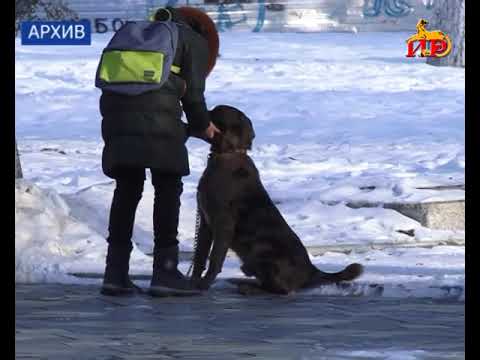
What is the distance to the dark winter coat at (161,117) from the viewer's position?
7.21 m

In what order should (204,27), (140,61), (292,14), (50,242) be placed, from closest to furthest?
(140,61) → (204,27) → (50,242) → (292,14)

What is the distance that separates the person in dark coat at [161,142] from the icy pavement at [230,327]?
0.64ft

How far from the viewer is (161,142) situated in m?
7.23

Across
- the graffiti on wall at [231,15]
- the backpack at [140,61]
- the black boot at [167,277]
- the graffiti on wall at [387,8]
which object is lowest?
the graffiti on wall at [231,15]

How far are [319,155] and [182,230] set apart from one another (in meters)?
5.13

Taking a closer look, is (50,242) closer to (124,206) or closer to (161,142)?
(124,206)

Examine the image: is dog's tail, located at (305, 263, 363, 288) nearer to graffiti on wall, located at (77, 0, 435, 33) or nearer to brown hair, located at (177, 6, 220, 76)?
brown hair, located at (177, 6, 220, 76)

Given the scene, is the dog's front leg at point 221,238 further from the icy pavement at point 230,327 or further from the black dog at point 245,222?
the icy pavement at point 230,327

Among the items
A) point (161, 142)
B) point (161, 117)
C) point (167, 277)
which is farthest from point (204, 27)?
point (167, 277)

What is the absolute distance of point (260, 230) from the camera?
7.54m

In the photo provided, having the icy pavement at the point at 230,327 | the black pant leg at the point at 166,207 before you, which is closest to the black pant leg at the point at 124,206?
the black pant leg at the point at 166,207

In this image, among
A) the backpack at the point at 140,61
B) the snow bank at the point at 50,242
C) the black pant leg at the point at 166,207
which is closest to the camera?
the backpack at the point at 140,61

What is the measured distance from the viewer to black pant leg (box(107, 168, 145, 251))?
7418 mm

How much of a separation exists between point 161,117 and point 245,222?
81 centimetres
